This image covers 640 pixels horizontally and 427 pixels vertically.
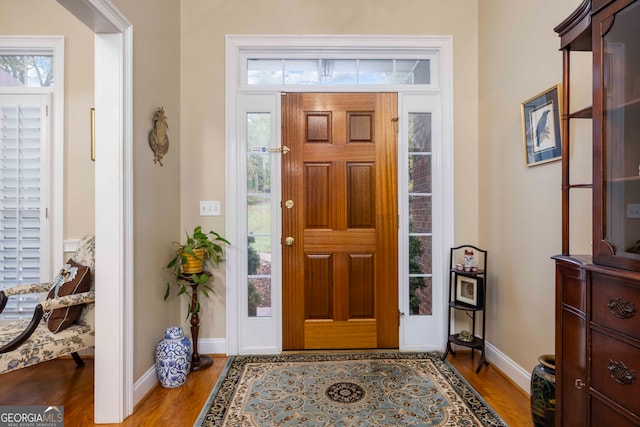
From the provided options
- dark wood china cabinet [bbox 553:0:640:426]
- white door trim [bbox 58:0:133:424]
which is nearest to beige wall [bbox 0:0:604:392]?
white door trim [bbox 58:0:133:424]

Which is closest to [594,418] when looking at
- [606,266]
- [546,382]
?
[546,382]

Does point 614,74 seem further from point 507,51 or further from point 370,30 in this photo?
point 370,30

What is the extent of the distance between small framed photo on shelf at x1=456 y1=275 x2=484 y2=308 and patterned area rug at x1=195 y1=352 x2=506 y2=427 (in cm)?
51

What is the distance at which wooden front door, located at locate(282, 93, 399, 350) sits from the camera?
262cm

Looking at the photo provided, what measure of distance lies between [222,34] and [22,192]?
6.73 ft

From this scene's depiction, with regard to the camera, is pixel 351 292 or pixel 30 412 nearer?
pixel 30 412

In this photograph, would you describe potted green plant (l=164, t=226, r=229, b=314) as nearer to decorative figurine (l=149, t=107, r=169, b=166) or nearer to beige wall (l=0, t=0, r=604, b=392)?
beige wall (l=0, t=0, r=604, b=392)

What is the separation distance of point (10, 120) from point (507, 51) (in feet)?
12.6

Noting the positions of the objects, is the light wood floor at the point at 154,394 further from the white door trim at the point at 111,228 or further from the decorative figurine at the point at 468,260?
the decorative figurine at the point at 468,260

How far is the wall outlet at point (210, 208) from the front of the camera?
8.51 ft

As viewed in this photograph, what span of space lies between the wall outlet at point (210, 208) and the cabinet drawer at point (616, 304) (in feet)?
7.83

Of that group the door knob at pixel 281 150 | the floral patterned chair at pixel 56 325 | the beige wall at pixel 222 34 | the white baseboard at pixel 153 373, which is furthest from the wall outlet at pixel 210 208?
the white baseboard at pixel 153 373

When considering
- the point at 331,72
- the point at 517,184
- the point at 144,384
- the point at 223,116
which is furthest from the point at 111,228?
the point at 517,184

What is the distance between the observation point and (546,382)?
1.52 metres
